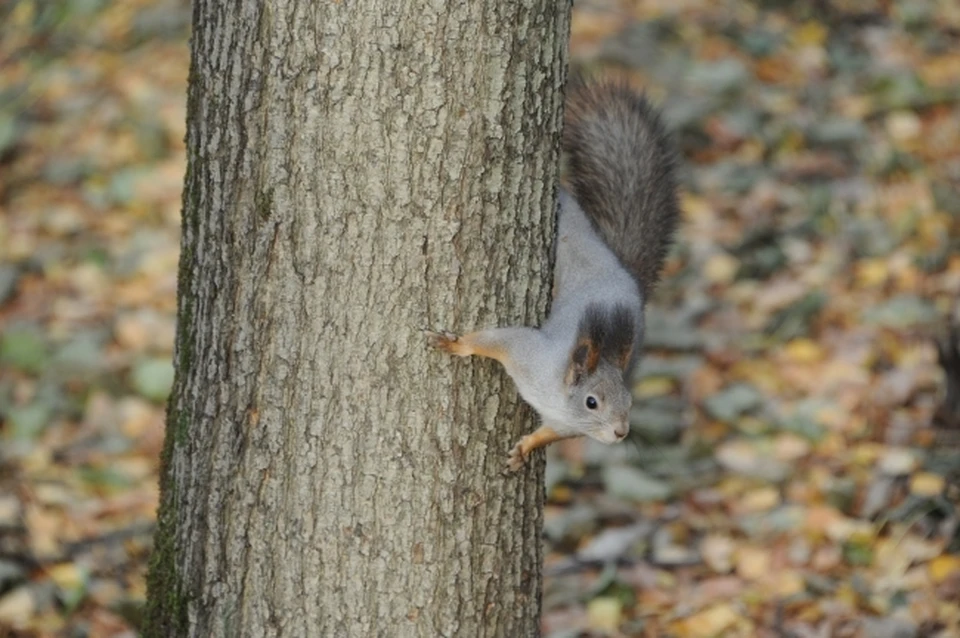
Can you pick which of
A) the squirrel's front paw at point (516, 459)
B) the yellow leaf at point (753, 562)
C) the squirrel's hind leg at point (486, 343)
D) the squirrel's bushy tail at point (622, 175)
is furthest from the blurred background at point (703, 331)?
the squirrel's hind leg at point (486, 343)

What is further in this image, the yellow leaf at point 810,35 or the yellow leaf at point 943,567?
the yellow leaf at point 810,35

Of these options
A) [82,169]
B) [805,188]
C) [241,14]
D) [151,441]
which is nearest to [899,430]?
[805,188]

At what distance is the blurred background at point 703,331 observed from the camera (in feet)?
12.3

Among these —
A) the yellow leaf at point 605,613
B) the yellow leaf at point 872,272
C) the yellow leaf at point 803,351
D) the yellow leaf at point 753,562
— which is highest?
the yellow leaf at point 872,272

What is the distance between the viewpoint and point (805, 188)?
231 inches

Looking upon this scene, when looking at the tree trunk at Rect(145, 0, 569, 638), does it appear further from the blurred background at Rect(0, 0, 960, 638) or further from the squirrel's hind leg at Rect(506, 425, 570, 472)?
the blurred background at Rect(0, 0, 960, 638)

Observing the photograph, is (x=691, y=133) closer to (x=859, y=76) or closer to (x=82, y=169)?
(x=859, y=76)

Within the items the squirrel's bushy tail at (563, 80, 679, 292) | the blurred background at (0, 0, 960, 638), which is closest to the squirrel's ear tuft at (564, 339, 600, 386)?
the squirrel's bushy tail at (563, 80, 679, 292)

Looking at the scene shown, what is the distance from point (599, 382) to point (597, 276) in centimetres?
26

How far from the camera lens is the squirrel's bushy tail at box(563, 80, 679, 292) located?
117 inches

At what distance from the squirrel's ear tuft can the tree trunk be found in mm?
100

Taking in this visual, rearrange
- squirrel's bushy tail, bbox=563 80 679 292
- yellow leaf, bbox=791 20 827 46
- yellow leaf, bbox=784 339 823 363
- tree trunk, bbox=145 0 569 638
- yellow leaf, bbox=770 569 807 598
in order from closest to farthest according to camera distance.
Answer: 1. tree trunk, bbox=145 0 569 638
2. squirrel's bushy tail, bbox=563 80 679 292
3. yellow leaf, bbox=770 569 807 598
4. yellow leaf, bbox=784 339 823 363
5. yellow leaf, bbox=791 20 827 46

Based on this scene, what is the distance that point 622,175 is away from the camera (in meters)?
2.99

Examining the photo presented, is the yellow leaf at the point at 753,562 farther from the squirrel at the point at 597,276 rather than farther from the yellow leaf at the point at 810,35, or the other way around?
the yellow leaf at the point at 810,35
